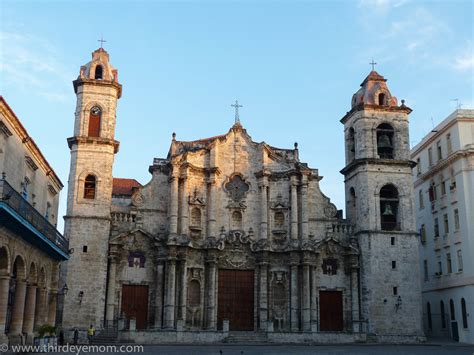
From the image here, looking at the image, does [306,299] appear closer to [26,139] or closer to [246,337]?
[246,337]

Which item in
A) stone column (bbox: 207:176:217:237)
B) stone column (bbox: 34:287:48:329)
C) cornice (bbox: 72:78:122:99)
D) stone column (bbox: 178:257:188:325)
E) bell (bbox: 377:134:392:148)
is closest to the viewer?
stone column (bbox: 34:287:48:329)

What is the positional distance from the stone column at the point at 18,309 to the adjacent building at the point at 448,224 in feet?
87.7

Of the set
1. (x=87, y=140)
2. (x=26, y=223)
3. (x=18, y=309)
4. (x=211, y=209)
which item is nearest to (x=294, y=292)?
(x=211, y=209)

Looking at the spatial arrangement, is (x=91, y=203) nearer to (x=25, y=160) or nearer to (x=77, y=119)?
(x=77, y=119)

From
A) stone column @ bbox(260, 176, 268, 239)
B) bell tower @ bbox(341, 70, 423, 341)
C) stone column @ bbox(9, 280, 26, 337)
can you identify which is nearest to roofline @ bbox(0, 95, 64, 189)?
stone column @ bbox(9, 280, 26, 337)

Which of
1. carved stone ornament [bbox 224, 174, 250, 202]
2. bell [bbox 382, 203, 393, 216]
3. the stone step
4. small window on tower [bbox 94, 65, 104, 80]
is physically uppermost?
small window on tower [bbox 94, 65, 104, 80]

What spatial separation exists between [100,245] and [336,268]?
598 inches

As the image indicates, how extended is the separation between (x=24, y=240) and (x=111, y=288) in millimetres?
10809

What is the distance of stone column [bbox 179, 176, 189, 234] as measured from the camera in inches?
1489

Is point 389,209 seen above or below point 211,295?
above

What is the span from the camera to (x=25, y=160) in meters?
28.9

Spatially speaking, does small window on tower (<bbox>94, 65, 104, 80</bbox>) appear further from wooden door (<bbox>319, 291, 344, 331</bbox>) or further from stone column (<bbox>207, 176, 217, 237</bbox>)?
wooden door (<bbox>319, 291, 344, 331</bbox>)

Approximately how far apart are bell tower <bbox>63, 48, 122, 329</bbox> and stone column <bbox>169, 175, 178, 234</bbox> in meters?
3.85

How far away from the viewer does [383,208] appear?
40.0 m
